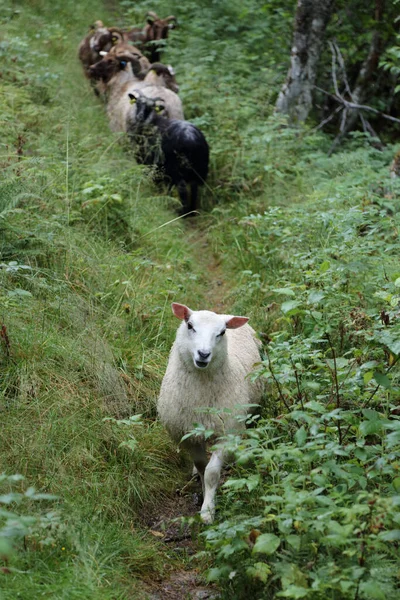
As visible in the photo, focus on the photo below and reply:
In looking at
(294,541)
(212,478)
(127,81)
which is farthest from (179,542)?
(127,81)

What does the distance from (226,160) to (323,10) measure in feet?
8.83

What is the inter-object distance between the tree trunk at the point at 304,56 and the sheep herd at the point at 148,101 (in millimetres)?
1657

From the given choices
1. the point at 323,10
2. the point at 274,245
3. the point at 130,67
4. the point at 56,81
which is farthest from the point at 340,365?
the point at 130,67

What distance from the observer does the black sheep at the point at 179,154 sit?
9445 mm

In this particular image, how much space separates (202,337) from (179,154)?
207 inches

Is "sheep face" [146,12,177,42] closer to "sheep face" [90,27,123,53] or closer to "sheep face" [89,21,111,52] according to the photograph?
"sheep face" [90,27,123,53]

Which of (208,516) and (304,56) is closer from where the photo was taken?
(208,516)

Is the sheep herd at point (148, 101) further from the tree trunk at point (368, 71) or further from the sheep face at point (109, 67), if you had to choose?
the tree trunk at point (368, 71)

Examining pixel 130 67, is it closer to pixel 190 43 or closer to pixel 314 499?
pixel 190 43

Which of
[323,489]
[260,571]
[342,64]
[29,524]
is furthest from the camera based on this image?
[342,64]

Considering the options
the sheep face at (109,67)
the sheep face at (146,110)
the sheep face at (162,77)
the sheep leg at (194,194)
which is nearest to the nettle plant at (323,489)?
the sheep leg at (194,194)

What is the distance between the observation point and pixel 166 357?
235 inches

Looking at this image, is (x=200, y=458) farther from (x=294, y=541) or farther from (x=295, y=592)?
(x=295, y=592)

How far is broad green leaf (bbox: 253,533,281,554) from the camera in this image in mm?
3219
